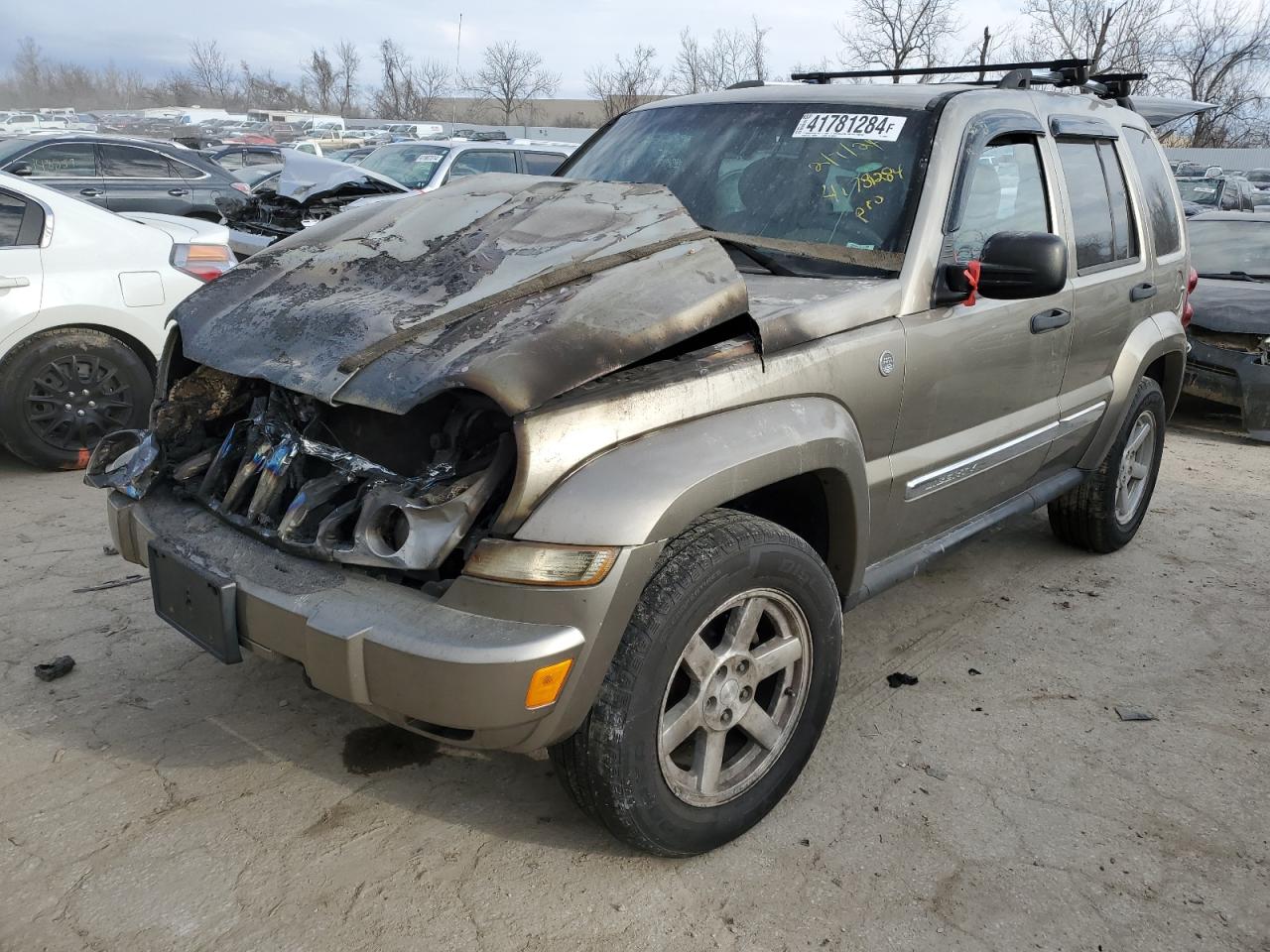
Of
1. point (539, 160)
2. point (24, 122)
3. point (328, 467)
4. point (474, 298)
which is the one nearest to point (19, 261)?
point (328, 467)

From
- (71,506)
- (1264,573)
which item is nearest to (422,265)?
(71,506)

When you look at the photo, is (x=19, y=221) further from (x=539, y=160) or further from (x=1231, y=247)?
(x=1231, y=247)

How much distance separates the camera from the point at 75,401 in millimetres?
5543

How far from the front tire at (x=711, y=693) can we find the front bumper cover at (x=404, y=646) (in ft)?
0.66

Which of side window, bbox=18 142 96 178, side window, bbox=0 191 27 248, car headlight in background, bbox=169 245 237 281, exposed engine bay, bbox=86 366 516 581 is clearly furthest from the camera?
side window, bbox=18 142 96 178

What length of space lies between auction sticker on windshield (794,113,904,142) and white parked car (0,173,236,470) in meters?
3.54

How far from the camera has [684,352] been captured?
8.39 feet

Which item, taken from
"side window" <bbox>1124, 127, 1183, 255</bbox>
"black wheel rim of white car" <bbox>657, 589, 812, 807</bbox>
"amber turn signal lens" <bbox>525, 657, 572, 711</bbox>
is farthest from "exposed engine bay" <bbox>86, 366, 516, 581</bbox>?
"side window" <bbox>1124, 127, 1183, 255</bbox>

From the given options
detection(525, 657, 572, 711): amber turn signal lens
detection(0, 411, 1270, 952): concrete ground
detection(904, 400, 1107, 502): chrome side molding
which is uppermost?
detection(904, 400, 1107, 502): chrome side molding

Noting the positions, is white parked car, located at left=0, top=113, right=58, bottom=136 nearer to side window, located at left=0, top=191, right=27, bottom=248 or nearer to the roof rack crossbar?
side window, located at left=0, top=191, right=27, bottom=248

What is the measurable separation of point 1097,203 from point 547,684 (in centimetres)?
321

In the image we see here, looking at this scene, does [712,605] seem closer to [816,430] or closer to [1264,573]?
[816,430]

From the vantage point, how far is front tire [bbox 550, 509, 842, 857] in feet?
7.62

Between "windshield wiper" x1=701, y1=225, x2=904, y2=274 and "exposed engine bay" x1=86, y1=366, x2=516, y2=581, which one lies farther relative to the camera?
"windshield wiper" x1=701, y1=225, x2=904, y2=274
